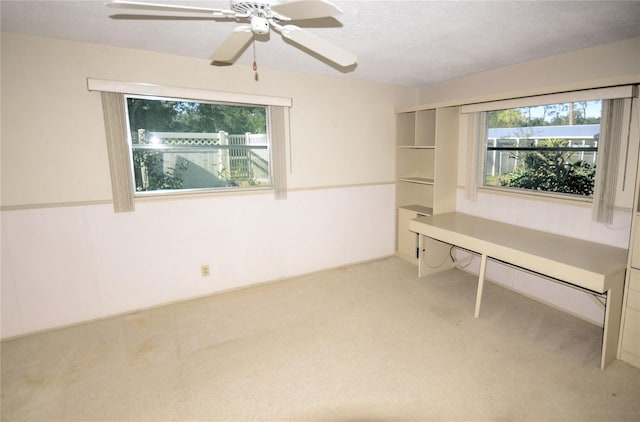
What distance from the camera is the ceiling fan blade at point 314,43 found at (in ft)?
5.38

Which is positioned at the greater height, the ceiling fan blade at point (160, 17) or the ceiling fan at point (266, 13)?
the ceiling fan blade at point (160, 17)

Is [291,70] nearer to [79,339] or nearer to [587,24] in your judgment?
[587,24]

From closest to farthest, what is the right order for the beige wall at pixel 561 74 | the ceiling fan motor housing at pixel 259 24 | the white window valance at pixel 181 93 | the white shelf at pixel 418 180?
the ceiling fan motor housing at pixel 259 24 → the beige wall at pixel 561 74 → the white window valance at pixel 181 93 → the white shelf at pixel 418 180

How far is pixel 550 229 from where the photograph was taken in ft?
9.93

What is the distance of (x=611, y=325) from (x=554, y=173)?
1444 mm

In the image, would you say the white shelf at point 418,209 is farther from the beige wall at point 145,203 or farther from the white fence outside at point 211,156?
the white fence outside at point 211,156

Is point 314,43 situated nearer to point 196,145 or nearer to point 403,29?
point 403,29

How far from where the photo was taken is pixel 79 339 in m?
2.62

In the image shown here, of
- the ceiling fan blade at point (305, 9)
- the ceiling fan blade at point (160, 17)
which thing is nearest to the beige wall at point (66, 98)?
Answer: the ceiling fan blade at point (160, 17)

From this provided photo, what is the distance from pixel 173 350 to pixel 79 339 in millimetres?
845

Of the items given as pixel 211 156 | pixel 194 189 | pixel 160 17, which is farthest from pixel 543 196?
pixel 160 17

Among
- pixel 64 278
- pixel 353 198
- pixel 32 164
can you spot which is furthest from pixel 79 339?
pixel 353 198

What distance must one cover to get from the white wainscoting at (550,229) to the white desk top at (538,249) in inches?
3.4

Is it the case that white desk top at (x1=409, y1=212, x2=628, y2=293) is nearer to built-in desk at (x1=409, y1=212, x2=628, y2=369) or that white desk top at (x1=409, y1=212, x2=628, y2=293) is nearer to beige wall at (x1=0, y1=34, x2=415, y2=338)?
built-in desk at (x1=409, y1=212, x2=628, y2=369)
